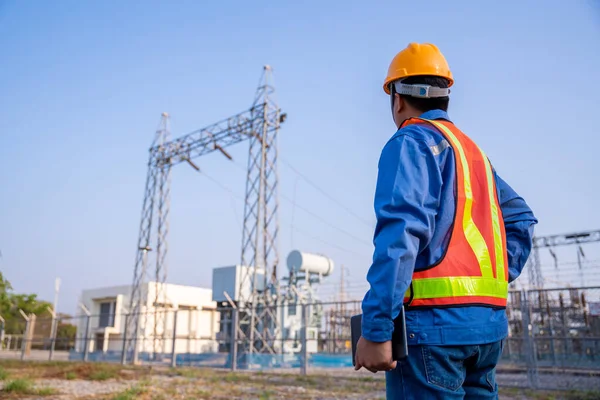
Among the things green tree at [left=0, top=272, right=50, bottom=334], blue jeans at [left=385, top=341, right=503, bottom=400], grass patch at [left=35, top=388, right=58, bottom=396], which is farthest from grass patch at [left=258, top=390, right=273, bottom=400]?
green tree at [left=0, top=272, right=50, bottom=334]

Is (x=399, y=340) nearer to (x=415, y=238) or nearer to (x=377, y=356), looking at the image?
(x=377, y=356)

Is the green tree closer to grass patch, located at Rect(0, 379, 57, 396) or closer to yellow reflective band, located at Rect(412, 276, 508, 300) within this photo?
grass patch, located at Rect(0, 379, 57, 396)

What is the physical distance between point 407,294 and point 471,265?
0.24 metres

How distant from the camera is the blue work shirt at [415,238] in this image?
1417mm

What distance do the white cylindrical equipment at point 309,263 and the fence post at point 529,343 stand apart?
12.4 metres

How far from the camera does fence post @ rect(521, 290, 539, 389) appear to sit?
309 inches

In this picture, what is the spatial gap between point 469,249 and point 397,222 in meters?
0.30

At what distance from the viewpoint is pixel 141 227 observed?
22172 mm

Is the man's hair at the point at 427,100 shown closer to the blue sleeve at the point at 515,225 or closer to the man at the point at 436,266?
the man at the point at 436,266

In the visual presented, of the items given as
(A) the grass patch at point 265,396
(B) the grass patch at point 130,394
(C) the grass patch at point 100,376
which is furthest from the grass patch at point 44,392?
(C) the grass patch at point 100,376

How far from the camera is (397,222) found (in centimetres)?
147

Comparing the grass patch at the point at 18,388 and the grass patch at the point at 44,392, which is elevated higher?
the grass patch at the point at 18,388

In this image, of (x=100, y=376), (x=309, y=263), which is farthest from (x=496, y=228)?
(x=309, y=263)

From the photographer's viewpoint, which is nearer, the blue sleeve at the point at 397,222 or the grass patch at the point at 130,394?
the blue sleeve at the point at 397,222
